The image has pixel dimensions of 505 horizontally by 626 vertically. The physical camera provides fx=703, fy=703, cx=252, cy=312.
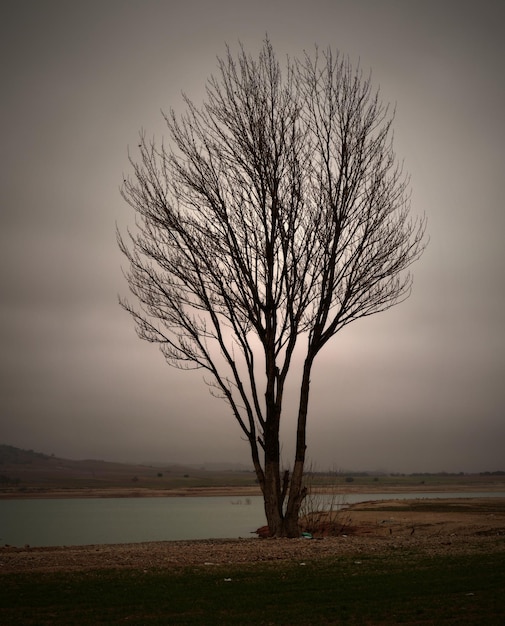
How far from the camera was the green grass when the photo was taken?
25.1 ft

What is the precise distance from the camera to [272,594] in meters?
8.86

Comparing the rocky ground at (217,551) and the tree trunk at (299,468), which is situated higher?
the tree trunk at (299,468)

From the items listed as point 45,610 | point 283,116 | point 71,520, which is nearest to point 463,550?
point 45,610

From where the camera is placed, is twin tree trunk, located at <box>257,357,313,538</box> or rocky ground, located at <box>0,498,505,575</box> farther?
twin tree trunk, located at <box>257,357,313,538</box>

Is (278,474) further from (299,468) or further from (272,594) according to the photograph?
(272,594)

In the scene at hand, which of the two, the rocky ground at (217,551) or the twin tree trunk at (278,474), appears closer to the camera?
the rocky ground at (217,551)

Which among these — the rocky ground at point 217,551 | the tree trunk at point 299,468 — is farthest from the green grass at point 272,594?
the tree trunk at point 299,468

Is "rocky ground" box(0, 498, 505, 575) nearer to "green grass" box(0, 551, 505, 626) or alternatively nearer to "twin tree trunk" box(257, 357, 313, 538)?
"green grass" box(0, 551, 505, 626)

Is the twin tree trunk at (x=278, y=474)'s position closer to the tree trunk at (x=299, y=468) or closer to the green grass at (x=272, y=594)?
the tree trunk at (x=299, y=468)

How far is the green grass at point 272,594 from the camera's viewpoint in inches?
301

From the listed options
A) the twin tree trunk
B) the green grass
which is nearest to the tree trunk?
the twin tree trunk

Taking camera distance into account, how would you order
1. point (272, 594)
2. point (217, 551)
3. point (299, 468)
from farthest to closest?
point (299, 468), point (217, 551), point (272, 594)

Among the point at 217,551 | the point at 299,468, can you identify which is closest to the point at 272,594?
the point at 217,551

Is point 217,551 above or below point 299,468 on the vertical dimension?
below
